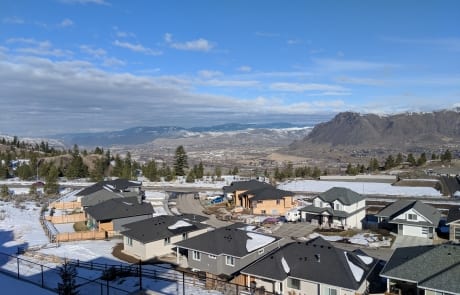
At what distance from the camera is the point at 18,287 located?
2403 cm

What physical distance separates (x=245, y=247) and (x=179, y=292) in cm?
790

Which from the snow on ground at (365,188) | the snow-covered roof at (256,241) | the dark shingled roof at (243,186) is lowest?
the snow on ground at (365,188)

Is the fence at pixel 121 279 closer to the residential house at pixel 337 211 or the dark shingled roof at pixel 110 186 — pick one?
the residential house at pixel 337 211

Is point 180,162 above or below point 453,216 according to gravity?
above

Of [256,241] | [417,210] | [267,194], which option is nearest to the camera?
[256,241]

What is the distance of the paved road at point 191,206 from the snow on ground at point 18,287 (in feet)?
93.5

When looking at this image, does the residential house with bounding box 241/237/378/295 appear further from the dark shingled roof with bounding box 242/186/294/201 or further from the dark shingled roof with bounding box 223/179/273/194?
the dark shingled roof with bounding box 223/179/273/194

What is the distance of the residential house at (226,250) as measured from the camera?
30453 mm

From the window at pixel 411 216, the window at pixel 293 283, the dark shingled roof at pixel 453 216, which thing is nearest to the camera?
the window at pixel 293 283

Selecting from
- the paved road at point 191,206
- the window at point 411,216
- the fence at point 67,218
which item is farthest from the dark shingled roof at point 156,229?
the window at point 411,216

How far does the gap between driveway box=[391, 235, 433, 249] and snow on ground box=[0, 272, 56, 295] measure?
3273cm

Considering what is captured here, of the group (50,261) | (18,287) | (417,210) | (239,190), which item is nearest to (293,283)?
(18,287)

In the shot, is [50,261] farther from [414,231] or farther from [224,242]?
[414,231]

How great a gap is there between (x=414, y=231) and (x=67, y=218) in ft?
142
